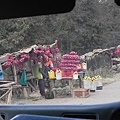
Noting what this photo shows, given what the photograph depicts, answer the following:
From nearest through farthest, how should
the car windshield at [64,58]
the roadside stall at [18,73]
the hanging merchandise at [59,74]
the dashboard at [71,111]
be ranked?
the dashboard at [71,111] < the car windshield at [64,58] < the roadside stall at [18,73] < the hanging merchandise at [59,74]

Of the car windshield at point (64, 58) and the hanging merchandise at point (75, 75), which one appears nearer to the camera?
the car windshield at point (64, 58)

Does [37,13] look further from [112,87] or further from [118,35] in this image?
[112,87]

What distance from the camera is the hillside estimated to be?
2.25 meters

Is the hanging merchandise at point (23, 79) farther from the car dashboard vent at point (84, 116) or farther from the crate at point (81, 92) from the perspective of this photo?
the car dashboard vent at point (84, 116)

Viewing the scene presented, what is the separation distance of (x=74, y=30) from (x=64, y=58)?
786mm

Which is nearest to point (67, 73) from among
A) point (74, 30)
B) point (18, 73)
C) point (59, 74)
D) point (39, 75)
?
point (59, 74)

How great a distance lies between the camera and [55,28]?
7.55 feet

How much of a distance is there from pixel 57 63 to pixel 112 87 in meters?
0.98

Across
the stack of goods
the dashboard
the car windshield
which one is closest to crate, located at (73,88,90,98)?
the car windshield

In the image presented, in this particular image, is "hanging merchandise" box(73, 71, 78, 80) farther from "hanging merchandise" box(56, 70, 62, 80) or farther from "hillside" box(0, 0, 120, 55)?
"hillside" box(0, 0, 120, 55)

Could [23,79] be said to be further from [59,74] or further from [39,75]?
[59,74]

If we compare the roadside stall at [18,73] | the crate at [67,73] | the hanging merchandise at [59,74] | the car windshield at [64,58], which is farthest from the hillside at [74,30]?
the crate at [67,73]

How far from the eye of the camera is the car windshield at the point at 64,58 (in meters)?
2.36

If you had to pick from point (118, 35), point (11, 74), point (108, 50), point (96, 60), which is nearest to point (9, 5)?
point (118, 35)
